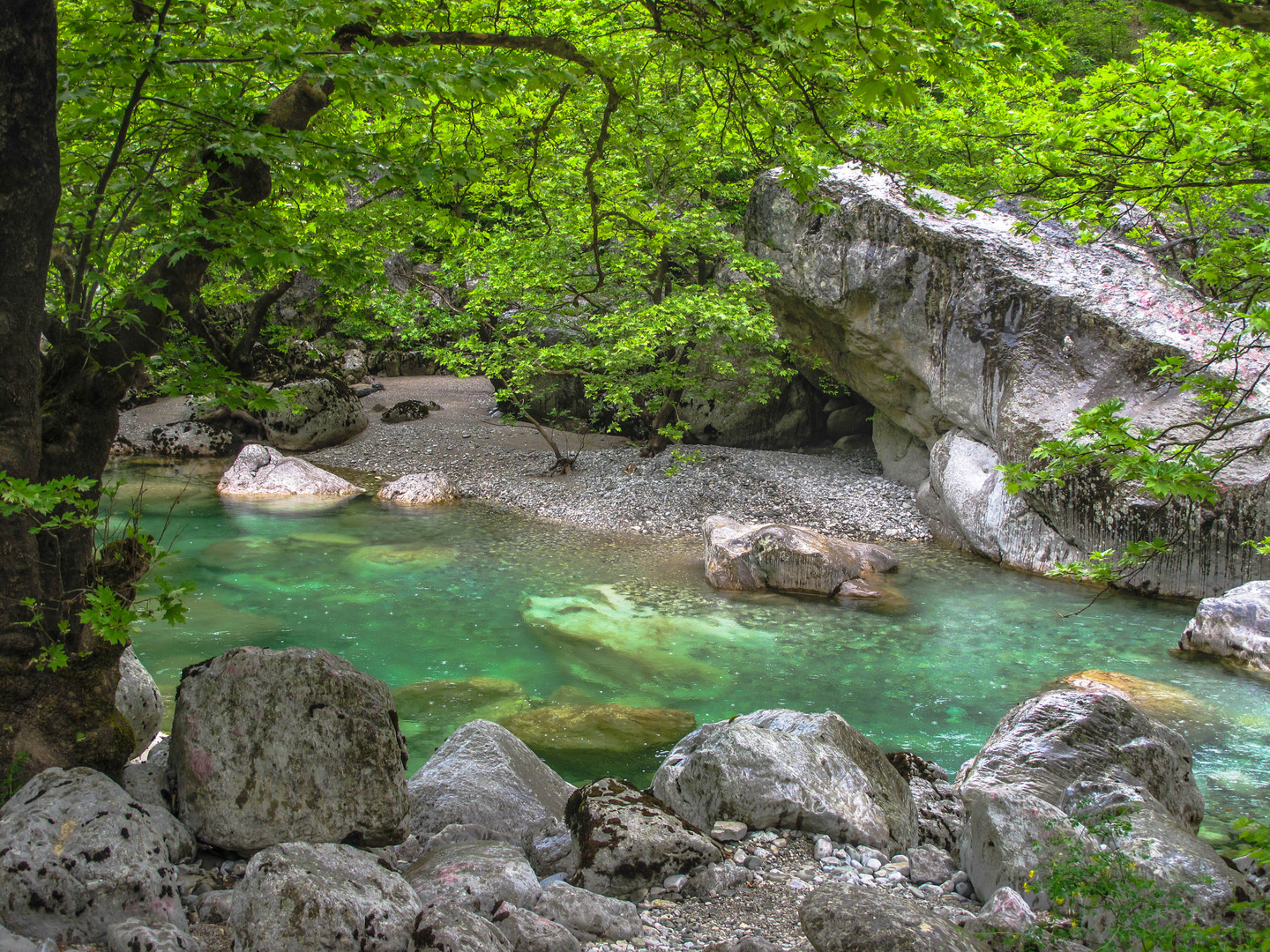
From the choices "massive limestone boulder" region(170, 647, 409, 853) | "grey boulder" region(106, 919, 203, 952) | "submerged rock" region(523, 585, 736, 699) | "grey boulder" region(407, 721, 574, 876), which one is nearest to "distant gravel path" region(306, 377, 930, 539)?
"submerged rock" region(523, 585, 736, 699)

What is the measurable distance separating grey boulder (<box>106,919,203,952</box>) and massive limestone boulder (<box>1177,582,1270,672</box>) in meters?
11.3

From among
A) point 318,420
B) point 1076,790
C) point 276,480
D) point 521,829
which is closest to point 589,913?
point 521,829

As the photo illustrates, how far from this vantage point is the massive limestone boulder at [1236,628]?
9.98 m

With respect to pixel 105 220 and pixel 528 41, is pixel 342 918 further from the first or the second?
pixel 528 41

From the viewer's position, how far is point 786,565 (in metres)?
12.9

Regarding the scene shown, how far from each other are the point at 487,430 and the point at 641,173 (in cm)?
930

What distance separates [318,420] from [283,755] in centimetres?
1924

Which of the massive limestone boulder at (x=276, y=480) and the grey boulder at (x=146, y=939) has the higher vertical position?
the grey boulder at (x=146, y=939)

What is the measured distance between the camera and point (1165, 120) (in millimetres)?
5609

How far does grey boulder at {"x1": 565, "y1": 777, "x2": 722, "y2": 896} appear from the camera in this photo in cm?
487

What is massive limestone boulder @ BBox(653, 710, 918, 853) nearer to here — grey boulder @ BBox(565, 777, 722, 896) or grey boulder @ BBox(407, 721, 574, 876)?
grey boulder @ BBox(565, 777, 722, 896)

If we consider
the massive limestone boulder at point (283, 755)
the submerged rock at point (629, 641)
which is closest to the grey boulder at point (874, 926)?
the massive limestone boulder at point (283, 755)

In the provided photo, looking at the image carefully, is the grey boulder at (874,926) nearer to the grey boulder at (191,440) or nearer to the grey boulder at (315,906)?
the grey boulder at (315,906)

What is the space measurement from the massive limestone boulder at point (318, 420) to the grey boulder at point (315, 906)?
19174 millimetres
